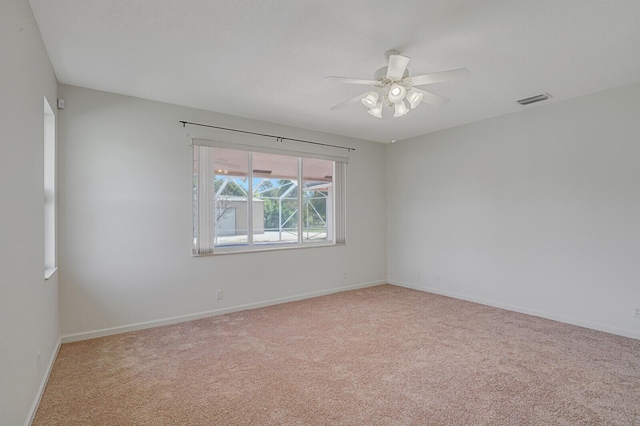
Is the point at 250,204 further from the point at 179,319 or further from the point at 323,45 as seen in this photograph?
the point at 323,45

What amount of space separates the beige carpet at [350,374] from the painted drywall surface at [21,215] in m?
0.44

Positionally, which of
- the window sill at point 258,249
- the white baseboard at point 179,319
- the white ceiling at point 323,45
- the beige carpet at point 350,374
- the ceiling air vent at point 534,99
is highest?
the white ceiling at point 323,45

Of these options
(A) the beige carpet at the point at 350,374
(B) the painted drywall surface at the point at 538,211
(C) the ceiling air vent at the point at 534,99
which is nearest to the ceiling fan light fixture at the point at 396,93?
(C) the ceiling air vent at the point at 534,99

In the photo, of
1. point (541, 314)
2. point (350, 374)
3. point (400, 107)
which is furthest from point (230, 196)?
point (541, 314)

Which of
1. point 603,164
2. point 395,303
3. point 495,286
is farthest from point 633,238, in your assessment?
point 395,303

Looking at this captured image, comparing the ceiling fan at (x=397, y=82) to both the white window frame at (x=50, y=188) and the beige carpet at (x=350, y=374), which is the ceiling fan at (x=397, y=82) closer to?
the beige carpet at (x=350, y=374)

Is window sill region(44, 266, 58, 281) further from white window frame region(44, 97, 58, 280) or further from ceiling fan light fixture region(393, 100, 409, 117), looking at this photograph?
ceiling fan light fixture region(393, 100, 409, 117)

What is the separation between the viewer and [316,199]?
5.52 metres

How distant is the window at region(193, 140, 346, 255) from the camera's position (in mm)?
4234

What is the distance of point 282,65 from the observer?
9.84 ft

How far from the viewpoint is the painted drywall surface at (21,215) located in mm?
1662

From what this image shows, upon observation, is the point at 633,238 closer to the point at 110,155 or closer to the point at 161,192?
the point at 161,192

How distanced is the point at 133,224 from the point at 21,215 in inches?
72.4

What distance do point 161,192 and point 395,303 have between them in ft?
11.3
